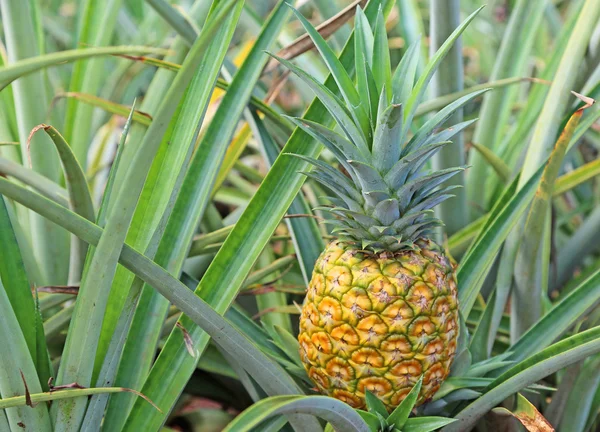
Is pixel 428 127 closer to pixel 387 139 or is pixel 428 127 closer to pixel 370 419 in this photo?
pixel 387 139

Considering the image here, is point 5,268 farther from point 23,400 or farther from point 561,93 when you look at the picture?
point 561,93

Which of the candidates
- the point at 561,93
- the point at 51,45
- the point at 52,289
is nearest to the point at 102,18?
the point at 52,289

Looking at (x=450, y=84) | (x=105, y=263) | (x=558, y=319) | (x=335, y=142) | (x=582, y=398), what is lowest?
(x=582, y=398)

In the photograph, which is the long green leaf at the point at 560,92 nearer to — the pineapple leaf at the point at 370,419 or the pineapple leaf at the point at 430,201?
the pineapple leaf at the point at 430,201

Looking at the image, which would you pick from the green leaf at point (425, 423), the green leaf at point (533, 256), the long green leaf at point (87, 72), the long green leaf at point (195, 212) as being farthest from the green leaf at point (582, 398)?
the long green leaf at point (87, 72)

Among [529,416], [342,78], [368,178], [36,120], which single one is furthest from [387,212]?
[36,120]

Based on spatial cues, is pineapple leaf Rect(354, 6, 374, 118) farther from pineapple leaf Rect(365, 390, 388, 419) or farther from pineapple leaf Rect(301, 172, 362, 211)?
pineapple leaf Rect(365, 390, 388, 419)

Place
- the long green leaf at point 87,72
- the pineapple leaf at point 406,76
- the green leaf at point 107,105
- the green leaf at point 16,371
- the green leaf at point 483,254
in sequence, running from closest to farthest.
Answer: the green leaf at point 16,371 → the pineapple leaf at point 406,76 → the green leaf at point 483,254 → the green leaf at point 107,105 → the long green leaf at point 87,72
